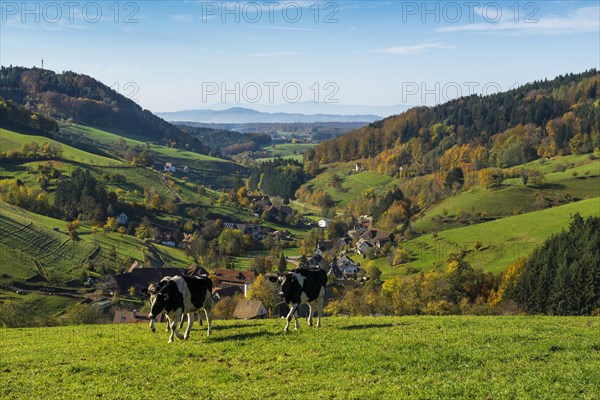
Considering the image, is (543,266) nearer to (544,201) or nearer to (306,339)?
(306,339)

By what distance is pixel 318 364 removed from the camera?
57.5ft

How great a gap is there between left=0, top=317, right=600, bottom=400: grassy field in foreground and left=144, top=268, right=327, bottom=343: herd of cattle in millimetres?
983

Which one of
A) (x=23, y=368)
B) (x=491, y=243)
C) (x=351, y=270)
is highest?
(x=23, y=368)

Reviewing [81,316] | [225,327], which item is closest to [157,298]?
[225,327]

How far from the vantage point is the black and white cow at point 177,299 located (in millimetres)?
21500

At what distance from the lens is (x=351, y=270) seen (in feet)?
443

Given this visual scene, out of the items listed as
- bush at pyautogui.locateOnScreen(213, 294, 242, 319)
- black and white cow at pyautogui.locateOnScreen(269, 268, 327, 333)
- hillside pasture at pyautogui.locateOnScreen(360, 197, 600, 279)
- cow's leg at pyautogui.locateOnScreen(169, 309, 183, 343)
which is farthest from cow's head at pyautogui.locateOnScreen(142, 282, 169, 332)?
hillside pasture at pyautogui.locateOnScreen(360, 197, 600, 279)

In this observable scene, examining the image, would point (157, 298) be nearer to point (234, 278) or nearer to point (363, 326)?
point (363, 326)

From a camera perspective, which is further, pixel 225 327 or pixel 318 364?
pixel 225 327

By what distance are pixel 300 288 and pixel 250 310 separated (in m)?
51.8

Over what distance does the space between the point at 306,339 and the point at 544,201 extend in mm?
149953

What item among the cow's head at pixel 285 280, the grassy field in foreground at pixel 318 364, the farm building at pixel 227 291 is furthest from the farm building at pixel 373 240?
the grassy field in foreground at pixel 318 364

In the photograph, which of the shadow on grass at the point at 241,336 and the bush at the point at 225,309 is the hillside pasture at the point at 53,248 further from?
the shadow on grass at the point at 241,336

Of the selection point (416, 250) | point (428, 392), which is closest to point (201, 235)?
point (416, 250)
